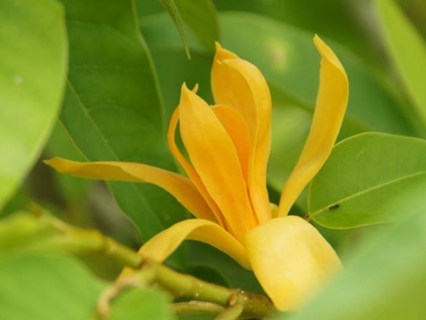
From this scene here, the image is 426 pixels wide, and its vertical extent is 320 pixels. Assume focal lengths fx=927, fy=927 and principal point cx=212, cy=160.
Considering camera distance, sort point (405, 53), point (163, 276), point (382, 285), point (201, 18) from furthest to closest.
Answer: point (405, 53) → point (201, 18) → point (163, 276) → point (382, 285)

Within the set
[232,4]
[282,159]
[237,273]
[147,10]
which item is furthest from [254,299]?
[282,159]

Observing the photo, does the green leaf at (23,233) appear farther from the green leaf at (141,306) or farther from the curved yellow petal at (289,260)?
the curved yellow petal at (289,260)

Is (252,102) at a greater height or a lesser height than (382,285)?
lesser

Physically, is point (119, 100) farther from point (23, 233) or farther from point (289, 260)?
point (23, 233)

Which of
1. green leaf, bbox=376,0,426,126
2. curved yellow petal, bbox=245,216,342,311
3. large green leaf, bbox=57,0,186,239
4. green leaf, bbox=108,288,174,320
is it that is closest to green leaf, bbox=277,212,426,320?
green leaf, bbox=108,288,174,320

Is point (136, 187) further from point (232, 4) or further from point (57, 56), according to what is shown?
point (232, 4)

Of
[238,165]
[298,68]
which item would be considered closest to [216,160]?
[238,165]

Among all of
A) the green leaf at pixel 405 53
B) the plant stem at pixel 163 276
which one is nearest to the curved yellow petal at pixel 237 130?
the plant stem at pixel 163 276
